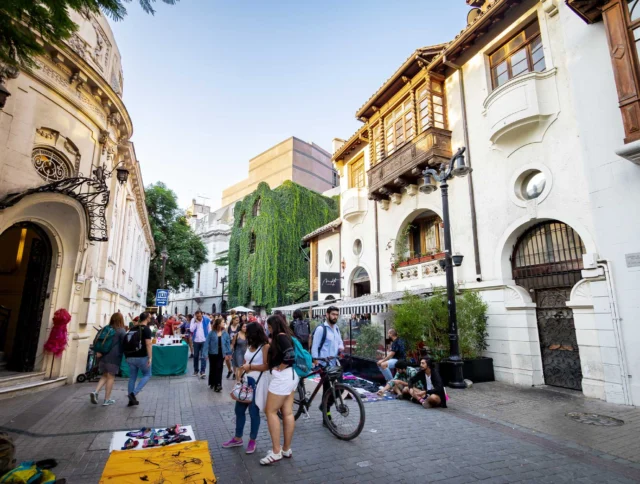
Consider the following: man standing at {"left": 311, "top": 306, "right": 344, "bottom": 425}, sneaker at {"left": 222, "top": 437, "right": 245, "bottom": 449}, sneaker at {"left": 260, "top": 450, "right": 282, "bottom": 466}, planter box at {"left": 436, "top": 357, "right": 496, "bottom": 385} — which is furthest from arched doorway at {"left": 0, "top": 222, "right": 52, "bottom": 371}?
planter box at {"left": 436, "top": 357, "right": 496, "bottom": 385}

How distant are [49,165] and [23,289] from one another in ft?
11.5

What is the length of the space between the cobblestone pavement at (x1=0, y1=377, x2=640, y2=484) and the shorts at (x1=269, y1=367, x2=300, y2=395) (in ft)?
2.77

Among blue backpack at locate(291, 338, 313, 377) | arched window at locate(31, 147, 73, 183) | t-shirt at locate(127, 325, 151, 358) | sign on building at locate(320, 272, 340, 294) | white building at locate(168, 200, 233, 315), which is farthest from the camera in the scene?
white building at locate(168, 200, 233, 315)

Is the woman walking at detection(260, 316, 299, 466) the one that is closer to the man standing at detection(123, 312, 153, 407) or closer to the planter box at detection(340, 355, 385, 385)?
the man standing at detection(123, 312, 153, 407)

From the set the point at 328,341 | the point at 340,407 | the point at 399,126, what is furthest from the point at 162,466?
the point at 399,126

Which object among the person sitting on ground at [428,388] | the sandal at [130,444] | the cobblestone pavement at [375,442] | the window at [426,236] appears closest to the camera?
the cobblestone pavement at [375,442]

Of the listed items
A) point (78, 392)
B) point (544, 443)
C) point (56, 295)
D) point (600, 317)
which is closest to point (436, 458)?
point (544, 443)

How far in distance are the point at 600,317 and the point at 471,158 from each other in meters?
6.04

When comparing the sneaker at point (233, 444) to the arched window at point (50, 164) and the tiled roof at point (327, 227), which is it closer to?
the arched window at point (50, 164)

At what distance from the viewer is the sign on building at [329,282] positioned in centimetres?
1773

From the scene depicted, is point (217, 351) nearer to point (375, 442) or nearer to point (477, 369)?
point (375, 442)

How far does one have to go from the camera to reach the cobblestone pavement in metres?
4.10

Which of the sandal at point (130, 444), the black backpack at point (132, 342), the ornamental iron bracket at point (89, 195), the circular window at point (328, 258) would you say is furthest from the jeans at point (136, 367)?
the circular window at point (328, 258)

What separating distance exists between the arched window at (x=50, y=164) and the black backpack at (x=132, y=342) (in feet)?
15.0
